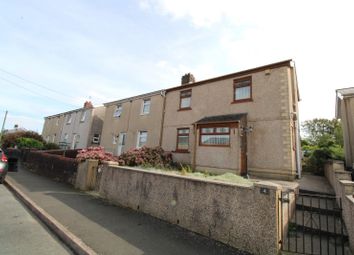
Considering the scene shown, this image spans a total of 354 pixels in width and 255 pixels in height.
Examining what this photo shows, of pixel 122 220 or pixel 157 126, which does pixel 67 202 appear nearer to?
pixel 122 220

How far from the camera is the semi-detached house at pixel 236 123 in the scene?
1030 cm

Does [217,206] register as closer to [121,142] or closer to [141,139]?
[141,139]

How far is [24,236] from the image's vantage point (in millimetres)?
4562

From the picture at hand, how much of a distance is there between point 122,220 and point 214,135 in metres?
7.29

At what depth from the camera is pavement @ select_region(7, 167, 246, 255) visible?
4223 mm

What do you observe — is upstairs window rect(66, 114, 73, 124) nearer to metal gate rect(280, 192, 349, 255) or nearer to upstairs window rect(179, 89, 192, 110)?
upstairs window rect(179, 89, 192, 110)

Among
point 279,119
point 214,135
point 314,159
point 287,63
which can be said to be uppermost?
point 287,63

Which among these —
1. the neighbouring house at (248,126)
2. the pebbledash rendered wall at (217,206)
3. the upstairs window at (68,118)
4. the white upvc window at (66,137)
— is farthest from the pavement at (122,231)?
→ the upstairs window at (68,118)

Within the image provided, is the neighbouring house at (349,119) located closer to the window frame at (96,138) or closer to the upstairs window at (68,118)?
the window frame at (96,138)

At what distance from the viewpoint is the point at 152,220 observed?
5.97 m

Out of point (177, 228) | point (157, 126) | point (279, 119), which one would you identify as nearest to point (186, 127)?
point (157, 126)

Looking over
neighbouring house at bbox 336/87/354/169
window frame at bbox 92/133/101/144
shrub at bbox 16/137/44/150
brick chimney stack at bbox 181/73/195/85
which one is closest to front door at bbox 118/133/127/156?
window frame at bbox 92/133/101/144

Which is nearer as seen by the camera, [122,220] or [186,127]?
[122,220]

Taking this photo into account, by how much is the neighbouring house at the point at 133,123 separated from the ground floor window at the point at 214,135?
4.67 metres
